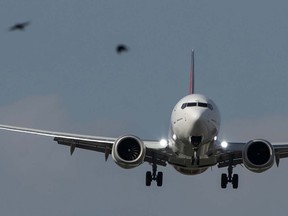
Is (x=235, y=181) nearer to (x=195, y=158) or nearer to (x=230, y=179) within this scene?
(x=230, y=179)

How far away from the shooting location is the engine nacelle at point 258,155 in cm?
5550

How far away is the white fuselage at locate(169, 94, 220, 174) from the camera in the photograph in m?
52.8

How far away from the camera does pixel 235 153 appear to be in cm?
5722

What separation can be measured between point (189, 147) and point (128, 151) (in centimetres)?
335

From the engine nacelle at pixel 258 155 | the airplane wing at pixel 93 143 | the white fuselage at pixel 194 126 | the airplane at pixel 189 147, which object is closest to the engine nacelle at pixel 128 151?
the airplane at pixel 189 147

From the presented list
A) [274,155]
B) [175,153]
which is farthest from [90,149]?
[274,155]

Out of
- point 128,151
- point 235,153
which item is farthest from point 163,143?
point 235,153

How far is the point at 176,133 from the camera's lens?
53875mm

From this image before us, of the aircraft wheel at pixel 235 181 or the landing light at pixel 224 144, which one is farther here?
the aircraft wheel at pixel 235 181

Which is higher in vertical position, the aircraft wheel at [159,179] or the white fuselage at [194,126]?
the white fuselage at [194,126]

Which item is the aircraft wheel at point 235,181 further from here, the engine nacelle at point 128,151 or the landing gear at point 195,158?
the engine nacelle at point 128,151

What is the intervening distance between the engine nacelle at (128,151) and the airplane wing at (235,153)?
144 inches

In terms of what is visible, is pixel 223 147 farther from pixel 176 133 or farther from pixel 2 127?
pixel 2 127

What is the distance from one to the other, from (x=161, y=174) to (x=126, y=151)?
175 inches
